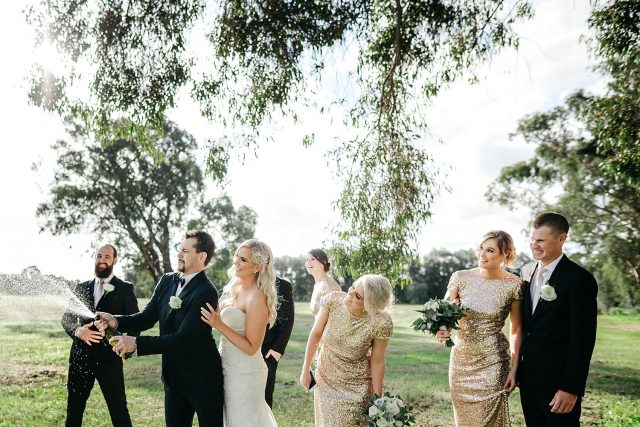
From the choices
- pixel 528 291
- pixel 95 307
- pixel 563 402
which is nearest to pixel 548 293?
pixel 528 291

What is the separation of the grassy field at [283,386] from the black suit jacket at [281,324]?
190cm

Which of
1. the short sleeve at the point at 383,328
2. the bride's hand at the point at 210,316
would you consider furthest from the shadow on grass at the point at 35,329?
the short sleeve at the point at 383,328

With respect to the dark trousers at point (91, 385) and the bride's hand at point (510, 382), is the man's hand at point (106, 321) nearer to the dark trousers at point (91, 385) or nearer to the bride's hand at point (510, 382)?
the dark trousers at point (91, 385)

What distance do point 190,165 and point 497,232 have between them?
24.5 metres

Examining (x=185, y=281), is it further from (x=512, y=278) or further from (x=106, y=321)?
(x=512, y=278)

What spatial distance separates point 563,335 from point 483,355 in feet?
2.45

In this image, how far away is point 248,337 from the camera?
13.2 ft

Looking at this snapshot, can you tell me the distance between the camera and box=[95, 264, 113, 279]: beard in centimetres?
544

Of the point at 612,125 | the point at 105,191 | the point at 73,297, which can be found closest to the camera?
the point at 73,297

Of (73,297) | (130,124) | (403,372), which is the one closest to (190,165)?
(403,372)

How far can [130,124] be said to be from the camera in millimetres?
7031

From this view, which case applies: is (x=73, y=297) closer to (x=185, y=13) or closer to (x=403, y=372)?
(x=185, y=13)

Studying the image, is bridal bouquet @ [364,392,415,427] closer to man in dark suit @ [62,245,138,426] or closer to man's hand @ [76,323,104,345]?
man's hand @ [76,323,104,345]

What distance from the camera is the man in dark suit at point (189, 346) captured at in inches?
148
